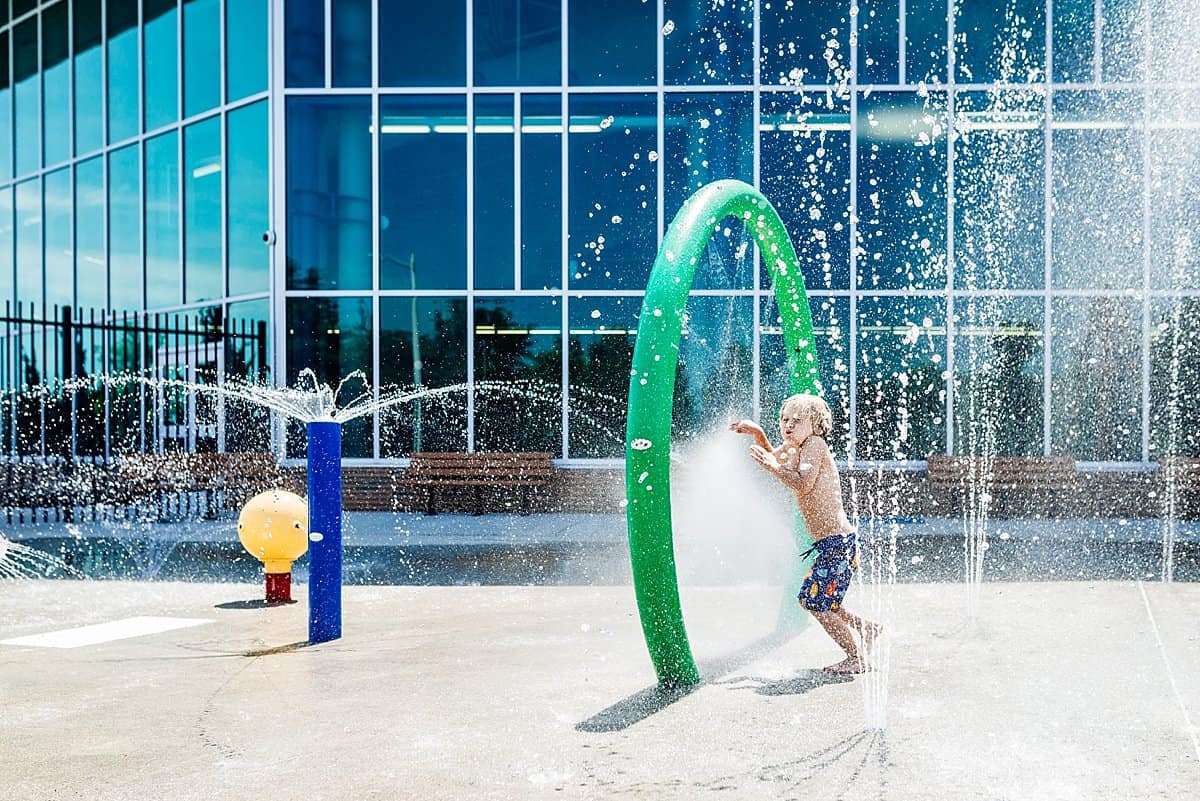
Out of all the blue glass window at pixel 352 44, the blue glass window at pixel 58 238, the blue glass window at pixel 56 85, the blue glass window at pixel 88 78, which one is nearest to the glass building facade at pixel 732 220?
the blue glass window at pixel 352 44

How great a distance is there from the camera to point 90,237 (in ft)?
69.4

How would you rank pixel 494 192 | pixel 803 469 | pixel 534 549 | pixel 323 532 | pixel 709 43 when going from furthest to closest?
pixel 494 192 → pixel 709 43 → pixel 534 549 → pixel 323 532 → pixel 803 469

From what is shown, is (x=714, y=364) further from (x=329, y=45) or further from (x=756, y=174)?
(x=329, y=45)

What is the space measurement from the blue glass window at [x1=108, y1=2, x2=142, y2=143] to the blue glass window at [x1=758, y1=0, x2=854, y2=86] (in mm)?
10917

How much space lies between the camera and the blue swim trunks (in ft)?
18.6

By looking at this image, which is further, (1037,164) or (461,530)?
(1037,164)

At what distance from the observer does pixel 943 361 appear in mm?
15789

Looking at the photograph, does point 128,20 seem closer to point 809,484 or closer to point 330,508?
point 330,508

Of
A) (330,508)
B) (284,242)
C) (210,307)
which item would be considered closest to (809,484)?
(330,508)

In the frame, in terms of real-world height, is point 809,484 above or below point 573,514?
above

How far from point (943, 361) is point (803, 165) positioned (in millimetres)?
3370

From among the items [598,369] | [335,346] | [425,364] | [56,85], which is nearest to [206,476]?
[335,346]

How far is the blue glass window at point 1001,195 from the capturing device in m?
15.8

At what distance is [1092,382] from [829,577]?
38.3 feet
